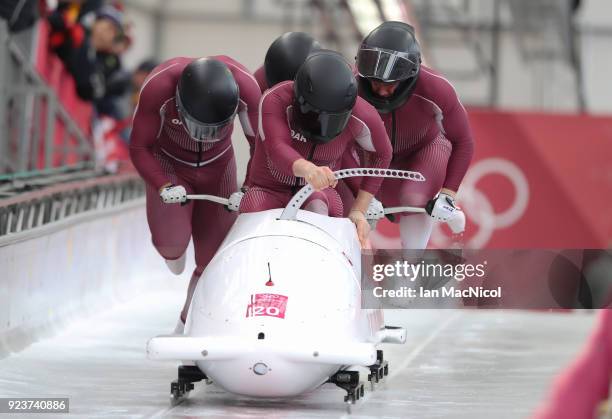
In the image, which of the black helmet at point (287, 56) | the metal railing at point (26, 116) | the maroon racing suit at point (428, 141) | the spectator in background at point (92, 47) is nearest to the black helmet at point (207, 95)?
the maroon racing suit at point (428, 141)

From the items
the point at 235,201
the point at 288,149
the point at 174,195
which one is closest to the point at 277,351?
the point at 288,149

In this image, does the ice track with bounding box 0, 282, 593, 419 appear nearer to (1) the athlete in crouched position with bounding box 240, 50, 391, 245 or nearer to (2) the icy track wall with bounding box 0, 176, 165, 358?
(2) the icy track wall with bounding box 0, 176, 165, 358

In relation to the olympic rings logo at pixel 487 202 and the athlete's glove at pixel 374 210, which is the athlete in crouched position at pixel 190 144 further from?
the olympic rings logo at pixel 487 202

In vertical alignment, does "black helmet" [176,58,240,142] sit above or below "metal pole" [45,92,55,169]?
below

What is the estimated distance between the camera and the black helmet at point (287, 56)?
5.66m

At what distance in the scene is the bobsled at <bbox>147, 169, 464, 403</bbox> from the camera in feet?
13.3

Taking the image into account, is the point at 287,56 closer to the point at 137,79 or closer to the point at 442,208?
the point at 442,208

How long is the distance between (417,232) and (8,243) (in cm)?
176

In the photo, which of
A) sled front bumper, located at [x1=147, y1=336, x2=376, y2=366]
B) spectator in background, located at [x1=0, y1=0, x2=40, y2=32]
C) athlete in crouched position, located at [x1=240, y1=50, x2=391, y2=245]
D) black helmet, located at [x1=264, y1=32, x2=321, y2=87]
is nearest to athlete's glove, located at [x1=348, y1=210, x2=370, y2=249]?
athlete in crouched position, located at [x1=240, y1=50, x2=391, y2=245]

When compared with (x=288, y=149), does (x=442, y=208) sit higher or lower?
higher

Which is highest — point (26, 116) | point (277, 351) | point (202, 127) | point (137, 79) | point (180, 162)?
point (137, 79)

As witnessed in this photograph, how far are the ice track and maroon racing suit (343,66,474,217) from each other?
74cm

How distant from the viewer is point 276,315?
4105 mm

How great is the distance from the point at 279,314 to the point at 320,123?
802mm
